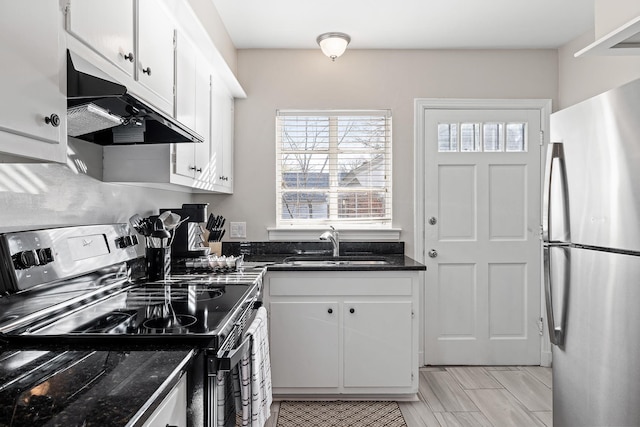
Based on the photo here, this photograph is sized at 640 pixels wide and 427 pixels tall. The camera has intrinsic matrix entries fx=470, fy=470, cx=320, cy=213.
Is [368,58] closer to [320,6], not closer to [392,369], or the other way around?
[320,6]

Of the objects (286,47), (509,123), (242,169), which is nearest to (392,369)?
(242,169)

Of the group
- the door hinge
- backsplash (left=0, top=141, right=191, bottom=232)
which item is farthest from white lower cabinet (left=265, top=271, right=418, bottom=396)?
the door hinge

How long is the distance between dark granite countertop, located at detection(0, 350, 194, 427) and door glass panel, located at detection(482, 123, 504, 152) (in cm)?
301

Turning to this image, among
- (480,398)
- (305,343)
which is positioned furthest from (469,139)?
(305,343)

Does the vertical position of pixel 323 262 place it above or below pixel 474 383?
above

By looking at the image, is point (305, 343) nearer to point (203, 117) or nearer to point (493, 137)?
point (203, 117)

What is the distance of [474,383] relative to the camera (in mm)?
3221

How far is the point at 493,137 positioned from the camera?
3582 millimetres

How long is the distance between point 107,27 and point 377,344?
7.28 feet

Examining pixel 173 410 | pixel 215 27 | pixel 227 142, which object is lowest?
pixel 173 410

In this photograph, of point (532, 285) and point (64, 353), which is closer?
point (64, 353)

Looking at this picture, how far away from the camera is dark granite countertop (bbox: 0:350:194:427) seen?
0.78 m

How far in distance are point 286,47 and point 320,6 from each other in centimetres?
72

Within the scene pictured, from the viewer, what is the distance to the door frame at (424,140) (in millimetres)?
3561
